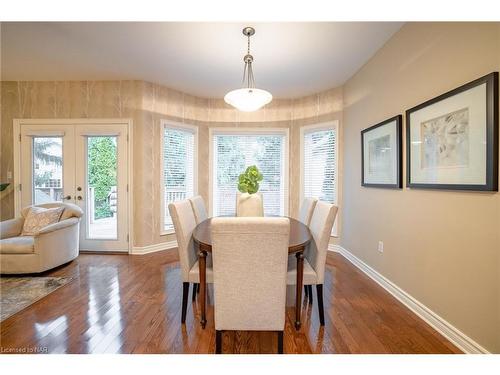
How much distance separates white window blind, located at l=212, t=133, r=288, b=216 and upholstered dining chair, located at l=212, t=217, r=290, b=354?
3.07m

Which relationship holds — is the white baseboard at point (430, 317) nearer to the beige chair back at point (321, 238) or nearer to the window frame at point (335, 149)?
the beige chair back at point (321, 238)

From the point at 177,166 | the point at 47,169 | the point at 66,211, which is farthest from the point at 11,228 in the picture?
the point at 177,166

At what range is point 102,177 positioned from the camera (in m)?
3.74

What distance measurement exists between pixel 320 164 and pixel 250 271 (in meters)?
3.21

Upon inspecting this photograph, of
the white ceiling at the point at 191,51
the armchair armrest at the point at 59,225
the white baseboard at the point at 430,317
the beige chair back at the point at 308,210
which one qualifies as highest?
the white ceiling at the point at 191,51

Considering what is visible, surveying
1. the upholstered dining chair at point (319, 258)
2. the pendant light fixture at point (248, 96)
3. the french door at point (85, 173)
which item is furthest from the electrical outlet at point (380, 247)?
the french door at point (85, 173)

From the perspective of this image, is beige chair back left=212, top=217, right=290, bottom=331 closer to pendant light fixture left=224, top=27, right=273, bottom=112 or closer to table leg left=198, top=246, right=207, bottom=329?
table leg left=198, top=246, right=207, bottom=329

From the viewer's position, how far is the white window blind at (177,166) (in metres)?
4.00

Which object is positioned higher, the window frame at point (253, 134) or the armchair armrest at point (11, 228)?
the window frame at point (253, 134)

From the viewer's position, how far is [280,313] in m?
1.43

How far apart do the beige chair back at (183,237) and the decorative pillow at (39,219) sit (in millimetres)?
2417

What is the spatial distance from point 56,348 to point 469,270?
2.87 meters

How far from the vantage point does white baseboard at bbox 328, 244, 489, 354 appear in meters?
1.56

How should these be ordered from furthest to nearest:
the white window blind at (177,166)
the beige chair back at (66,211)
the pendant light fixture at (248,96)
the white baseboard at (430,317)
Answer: the white window blind at (177,166) → the beige chair back at (66,211) → the pendant light fixture at (248,96) → the white baseboard at (430,317)
